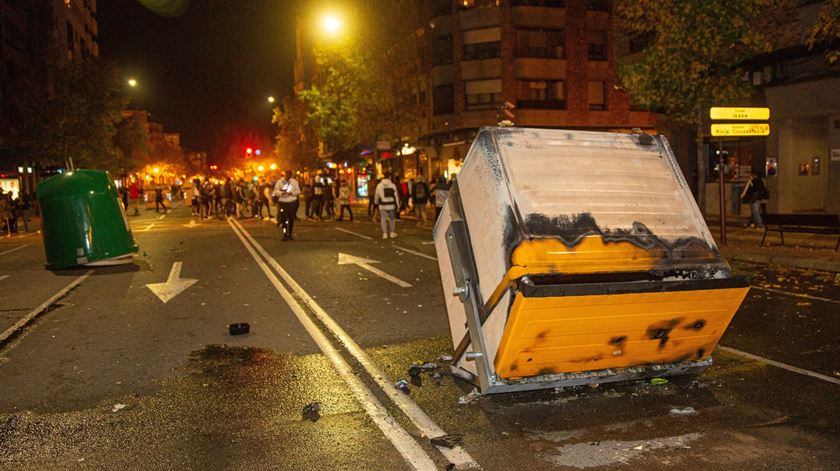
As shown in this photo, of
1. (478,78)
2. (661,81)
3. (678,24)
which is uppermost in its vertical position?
(478,78)

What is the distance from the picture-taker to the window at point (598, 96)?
141ft

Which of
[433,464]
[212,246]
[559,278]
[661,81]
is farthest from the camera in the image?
[212,246]

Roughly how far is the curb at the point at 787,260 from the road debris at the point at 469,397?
9.35m

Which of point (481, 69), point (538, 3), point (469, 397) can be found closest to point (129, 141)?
point (481, 69)

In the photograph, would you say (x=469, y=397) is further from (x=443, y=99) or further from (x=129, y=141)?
(x=129, y=141)

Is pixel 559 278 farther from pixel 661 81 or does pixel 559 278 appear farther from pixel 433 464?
pixel 661 81

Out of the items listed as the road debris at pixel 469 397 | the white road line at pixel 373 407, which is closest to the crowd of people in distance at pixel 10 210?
the white road line at pixel 373 407

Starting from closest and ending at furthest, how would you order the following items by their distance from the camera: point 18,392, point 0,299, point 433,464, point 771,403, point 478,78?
point 433,464 → point 771,403 → point 18,392 → point 0,299 → point 478,78

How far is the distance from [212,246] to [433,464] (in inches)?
573

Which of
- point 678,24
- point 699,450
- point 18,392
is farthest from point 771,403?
point 678,24

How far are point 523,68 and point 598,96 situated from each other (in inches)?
216

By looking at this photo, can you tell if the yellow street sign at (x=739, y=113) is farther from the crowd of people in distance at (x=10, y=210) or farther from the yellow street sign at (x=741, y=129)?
the crowd of people in distance at (x=10, y=210)

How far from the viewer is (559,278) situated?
4449mm

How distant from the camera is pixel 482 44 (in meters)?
41.4
